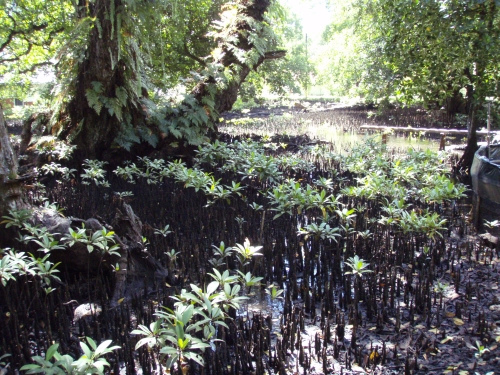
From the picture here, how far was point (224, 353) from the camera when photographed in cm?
237

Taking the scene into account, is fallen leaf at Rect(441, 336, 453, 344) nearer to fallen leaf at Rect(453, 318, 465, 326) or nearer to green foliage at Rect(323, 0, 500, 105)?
fallen leaf at Rect(453, 318, 465, 326)

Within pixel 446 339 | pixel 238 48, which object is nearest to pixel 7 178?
pixel 446 339

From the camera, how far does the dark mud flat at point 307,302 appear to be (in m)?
2.39

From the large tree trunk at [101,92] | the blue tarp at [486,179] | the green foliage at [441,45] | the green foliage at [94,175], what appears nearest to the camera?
the blue tarp at [486,179]

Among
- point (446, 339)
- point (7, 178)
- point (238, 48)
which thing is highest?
point (238, 48)

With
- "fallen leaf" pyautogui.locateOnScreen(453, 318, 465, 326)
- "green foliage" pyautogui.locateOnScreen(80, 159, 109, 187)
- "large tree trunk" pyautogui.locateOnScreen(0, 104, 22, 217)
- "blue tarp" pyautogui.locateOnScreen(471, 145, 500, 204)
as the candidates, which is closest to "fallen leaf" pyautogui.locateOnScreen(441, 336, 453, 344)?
"fallen leaf" pyautogui.locateOnScreen(453, 318, 465, 326)

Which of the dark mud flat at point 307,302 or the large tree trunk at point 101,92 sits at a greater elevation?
the large tree trunk at point 101,92

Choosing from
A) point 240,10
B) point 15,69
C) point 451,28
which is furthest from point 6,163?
point 15,69

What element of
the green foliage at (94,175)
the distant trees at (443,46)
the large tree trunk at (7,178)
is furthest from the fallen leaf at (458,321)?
the green foliage at (94,175)

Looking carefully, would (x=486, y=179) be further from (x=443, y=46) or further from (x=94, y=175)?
(x=94, y=175)

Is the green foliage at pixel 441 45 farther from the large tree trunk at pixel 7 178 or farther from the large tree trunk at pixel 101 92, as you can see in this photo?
the large tree trunk at pixel 7 178

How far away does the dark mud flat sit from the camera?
7.85 ft

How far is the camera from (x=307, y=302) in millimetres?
3062

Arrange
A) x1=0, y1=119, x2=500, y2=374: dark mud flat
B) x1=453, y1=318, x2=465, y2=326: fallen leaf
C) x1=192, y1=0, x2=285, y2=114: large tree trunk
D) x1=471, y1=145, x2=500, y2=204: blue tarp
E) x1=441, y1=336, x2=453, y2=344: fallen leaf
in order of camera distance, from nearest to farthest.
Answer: x1=0, y1=119, x2=500, y2=374: dark mud flat
x1=441, y1=336, x2=453, y2=344: fallen leaf
x1=453, y1=318, x2=465, y2=326: fallen leaf
x1=471, y1=145, x2=500, y2=204: blue tarp
x1=192, y1=0, x2=285, y2=114: large tree trunk
